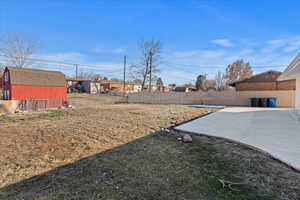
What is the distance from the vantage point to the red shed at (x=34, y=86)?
14.4m

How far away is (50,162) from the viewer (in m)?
3.09

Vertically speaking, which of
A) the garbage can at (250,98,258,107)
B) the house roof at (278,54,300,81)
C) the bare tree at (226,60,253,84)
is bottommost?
the garbage can at (250,98,258,107)

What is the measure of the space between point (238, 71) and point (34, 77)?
36.7 meters

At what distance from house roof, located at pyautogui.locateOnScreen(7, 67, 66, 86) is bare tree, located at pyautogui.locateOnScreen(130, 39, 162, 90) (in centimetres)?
1330

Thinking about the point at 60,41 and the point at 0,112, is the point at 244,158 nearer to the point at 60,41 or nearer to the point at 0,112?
the point at 0,112

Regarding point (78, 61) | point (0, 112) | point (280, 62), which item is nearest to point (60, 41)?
point (78, 61)

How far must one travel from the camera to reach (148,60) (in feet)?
92.4

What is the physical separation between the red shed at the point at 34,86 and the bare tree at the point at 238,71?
110 feet

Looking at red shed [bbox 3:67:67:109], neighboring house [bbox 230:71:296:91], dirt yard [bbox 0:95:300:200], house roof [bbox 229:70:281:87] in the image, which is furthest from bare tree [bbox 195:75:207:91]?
dirt yard [bbox 0:95:300:200]

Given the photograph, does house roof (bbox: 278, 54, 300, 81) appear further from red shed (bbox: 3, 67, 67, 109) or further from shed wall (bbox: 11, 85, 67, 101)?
shed wall (bbox: 11, 85, 67, 101)

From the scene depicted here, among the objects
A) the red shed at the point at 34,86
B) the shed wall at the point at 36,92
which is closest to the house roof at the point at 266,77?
the red shed at the point at 34,86

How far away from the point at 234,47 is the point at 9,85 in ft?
83.8

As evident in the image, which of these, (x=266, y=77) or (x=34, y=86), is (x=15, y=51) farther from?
(x=266, y=77)

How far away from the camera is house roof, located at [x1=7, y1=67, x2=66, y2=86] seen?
14.8 m
